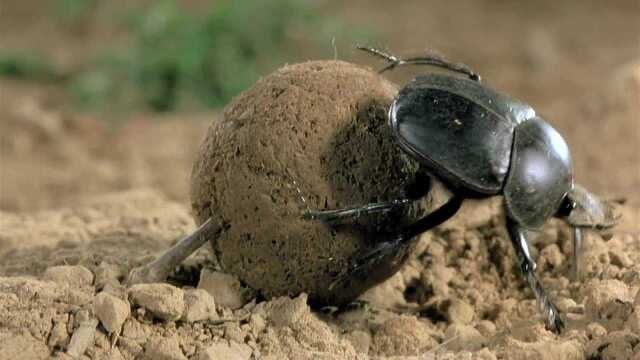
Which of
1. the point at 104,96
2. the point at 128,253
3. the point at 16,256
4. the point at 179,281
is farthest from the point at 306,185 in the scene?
the point at 104,96

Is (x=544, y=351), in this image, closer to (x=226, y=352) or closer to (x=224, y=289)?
(x=226, y=352)

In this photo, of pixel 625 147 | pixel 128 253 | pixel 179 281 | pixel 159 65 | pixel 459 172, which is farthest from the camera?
pixel 159 65

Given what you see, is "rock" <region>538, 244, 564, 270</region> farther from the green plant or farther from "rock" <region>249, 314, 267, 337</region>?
the green plant

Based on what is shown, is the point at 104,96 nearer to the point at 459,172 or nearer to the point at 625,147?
the point at 625,147

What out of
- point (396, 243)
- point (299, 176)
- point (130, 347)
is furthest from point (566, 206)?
point (130, 347)

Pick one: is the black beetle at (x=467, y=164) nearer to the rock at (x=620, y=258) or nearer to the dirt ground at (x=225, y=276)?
the dirt ground at (x=225, y=276)

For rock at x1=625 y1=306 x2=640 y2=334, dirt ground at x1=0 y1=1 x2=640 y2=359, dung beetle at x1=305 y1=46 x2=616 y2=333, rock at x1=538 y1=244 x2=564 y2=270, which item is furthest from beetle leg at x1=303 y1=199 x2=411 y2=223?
rock at x1=538 y1=244 x2=564 y2=270
